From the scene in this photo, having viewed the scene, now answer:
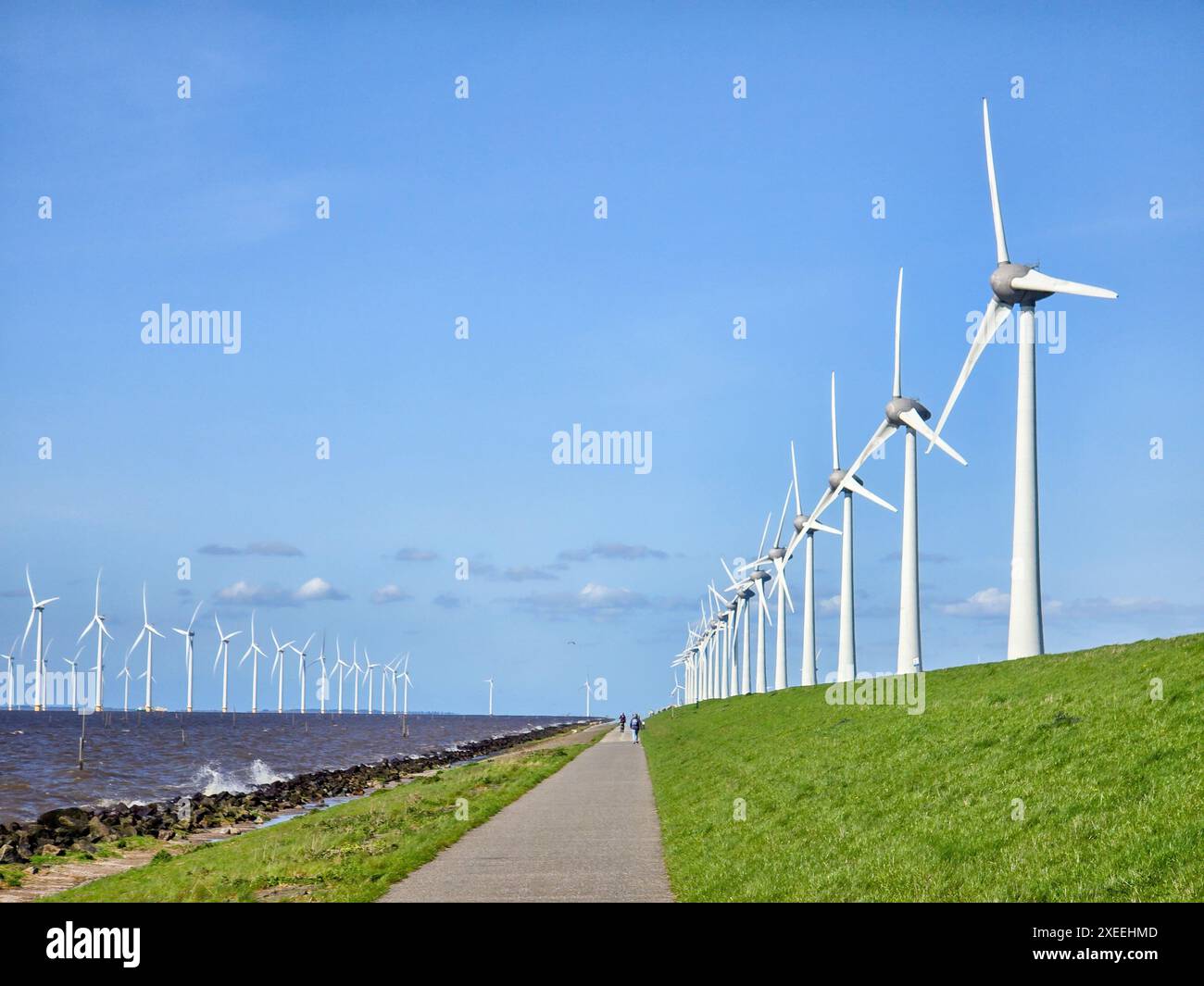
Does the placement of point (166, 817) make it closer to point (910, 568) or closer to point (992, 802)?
point (910, 568)

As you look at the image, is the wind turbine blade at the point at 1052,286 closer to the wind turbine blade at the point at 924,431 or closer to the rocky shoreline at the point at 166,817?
the wind turbine blade at the point at 924,431

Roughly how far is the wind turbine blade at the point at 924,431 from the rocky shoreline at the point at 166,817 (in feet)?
91.7

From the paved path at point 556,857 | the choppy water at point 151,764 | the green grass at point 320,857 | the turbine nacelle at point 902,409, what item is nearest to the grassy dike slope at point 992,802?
the paved path at point 556,857

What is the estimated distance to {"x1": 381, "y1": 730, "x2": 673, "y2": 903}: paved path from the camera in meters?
18.5

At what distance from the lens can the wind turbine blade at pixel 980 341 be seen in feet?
139

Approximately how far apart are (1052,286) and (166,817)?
3625 cm

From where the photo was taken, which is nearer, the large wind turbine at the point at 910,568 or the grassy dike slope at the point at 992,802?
the grassy dike slope at the point at 992,802

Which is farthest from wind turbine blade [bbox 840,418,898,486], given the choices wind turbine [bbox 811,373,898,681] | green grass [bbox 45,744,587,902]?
green grass [bbox 45,744,587,902]

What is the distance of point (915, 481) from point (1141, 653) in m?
21.5

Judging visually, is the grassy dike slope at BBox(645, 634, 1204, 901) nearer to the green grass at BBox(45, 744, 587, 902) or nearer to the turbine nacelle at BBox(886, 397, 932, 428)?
the green grass at BBox(45, 744, 587, 902)

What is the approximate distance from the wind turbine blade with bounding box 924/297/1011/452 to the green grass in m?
19.5
